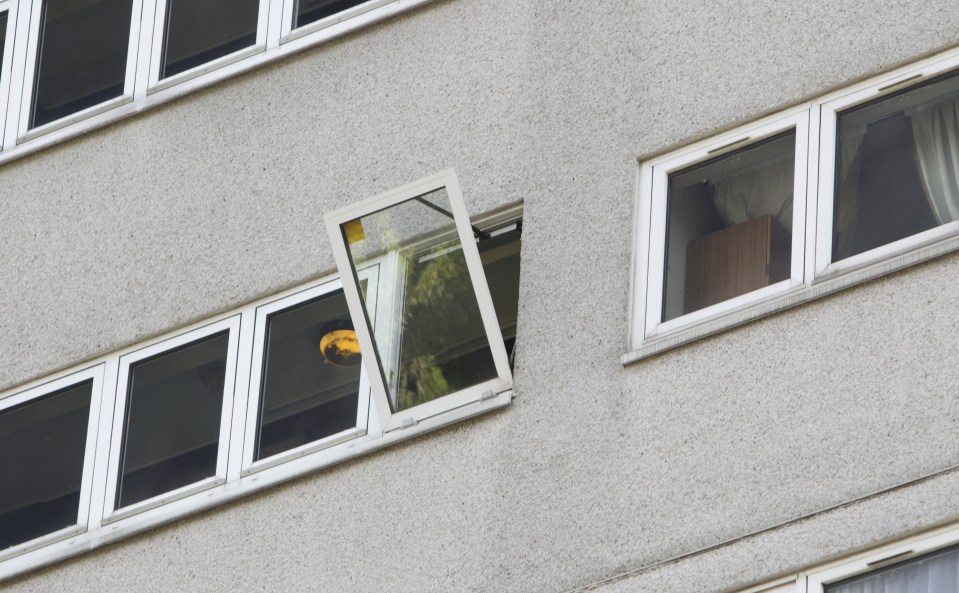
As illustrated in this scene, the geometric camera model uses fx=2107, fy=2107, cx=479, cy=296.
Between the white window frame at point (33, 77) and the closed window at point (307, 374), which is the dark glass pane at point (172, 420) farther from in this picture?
the white window frame at point (33, 77)

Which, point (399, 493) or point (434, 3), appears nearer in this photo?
point (399, 493)

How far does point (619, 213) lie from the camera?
9.38 metres

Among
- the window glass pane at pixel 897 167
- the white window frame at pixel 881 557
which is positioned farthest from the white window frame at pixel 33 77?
the white window frame at pixel 881 557

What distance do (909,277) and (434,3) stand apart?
3.32 metres

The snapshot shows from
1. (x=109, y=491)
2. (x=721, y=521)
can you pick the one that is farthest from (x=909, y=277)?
(x=109, y=491)

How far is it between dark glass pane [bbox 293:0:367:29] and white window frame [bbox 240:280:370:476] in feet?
5.48

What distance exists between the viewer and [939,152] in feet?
29.0

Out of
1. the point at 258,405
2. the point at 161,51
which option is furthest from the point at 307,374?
the point at 161,51

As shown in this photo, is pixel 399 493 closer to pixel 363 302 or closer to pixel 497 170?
pixel 363 302

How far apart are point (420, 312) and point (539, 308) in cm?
53

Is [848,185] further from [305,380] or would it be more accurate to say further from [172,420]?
[172,420]

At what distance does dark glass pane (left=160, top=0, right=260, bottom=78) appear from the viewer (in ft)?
36.8

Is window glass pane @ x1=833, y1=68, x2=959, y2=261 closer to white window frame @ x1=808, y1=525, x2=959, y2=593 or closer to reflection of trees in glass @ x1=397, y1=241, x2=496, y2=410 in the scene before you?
white window frame @ x1=808, y1=525, x2=959, y2=593

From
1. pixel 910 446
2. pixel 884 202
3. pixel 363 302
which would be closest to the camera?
pixel 910 446
